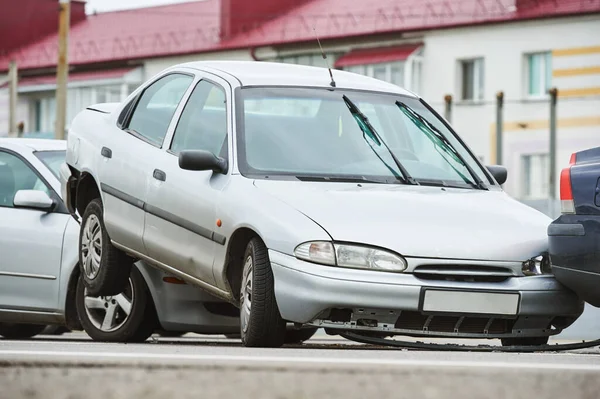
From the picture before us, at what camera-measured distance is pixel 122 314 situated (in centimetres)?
936

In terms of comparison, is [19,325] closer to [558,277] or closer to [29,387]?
[558,277]

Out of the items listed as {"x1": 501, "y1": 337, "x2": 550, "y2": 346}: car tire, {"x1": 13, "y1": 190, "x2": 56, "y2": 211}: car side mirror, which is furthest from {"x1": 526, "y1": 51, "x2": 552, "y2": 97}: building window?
{"x1": 501, "y1": 337, "x2": 550, "y2": 346}: car tire

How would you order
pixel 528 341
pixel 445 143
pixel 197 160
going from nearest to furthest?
pixel 528 341 < pixel 197 160 < pixel 445 143

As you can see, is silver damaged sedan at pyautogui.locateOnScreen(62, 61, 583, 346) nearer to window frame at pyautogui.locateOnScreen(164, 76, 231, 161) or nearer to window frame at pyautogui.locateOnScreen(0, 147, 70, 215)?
window frame at pyautogui.locateOnScreen(164, 76, 231, 161)

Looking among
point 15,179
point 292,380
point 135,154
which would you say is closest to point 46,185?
point 15,179

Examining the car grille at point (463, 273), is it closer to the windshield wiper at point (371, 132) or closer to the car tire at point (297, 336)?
the windshield wiper at point (371, 132)

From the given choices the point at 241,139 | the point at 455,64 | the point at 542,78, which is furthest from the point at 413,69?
the point at 241,139

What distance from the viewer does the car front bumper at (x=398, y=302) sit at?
6.96m

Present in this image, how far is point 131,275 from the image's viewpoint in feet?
30.4

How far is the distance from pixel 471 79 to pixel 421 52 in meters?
1.88

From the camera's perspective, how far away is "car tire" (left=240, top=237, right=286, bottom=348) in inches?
283

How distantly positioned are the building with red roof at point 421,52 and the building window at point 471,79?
40 millimetres

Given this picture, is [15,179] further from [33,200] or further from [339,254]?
[339,254]

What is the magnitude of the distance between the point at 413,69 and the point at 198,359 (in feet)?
131
